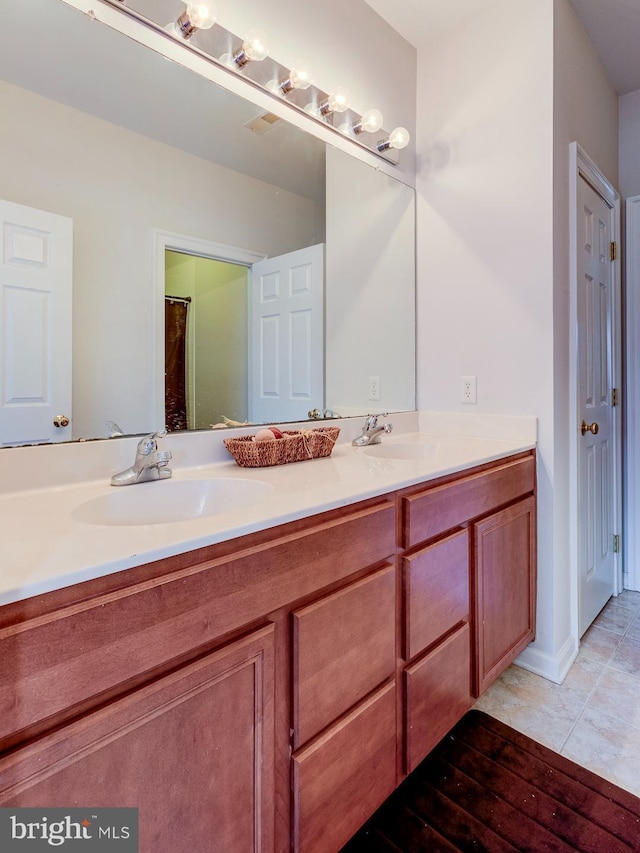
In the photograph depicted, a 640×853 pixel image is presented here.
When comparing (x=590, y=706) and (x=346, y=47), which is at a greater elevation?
(x=346, y=47)

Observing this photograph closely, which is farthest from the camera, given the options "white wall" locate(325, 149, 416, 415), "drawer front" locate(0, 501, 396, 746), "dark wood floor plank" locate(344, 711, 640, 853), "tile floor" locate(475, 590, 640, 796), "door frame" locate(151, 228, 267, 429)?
"white wall" locate(325, 149, 416, 415)

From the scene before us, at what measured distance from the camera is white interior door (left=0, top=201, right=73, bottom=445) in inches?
39.0

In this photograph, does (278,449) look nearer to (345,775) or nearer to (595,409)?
(345,775)

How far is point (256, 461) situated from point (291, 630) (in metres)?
0.53

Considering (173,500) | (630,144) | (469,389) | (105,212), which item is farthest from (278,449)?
(630,144)

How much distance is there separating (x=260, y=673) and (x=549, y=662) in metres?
1.43

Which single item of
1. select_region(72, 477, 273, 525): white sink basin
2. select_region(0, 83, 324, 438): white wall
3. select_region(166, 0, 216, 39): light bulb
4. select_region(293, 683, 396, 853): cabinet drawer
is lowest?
select_region(293, 683, 396, 853): cabinet drawer

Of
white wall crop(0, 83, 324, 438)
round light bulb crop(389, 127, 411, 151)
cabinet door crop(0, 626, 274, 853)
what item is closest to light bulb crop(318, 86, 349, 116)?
round light bulb crop(389, 127, 411, 151)

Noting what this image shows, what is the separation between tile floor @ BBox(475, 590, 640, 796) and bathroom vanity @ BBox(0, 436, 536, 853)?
35 cm

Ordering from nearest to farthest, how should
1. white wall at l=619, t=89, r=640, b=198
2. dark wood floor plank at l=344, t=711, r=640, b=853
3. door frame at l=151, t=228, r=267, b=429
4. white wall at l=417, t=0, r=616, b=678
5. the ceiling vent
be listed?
dark wood floor plank at l=344, t=711, r=640, b=853, door frame at l=151, t=228, r=267, b=429, the ceiling vent, white wall at l=417, t=0, r=616, b=678, white wall at l=619, t=89, r=640, b=198

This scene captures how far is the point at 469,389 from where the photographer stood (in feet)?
6.29

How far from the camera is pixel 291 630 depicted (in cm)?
83

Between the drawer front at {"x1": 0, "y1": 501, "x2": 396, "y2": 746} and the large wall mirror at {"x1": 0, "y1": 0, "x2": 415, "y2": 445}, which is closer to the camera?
the drawer front at {"x1": 0, "y1": 501, "x2": 396, "y2": 746}

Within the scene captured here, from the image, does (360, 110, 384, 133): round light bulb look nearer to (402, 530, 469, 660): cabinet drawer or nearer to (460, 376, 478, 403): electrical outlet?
(460, 376, 478, 403): electrical outlet
